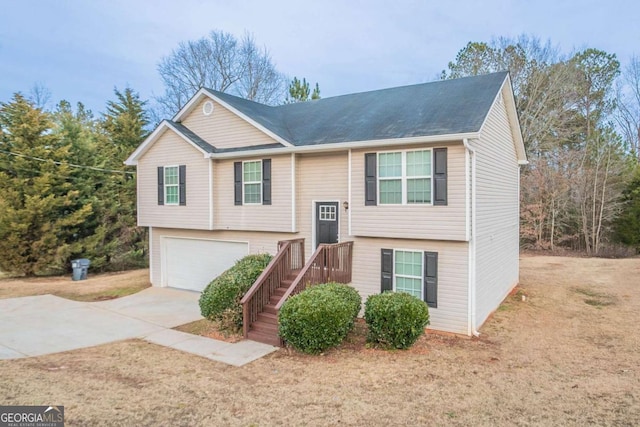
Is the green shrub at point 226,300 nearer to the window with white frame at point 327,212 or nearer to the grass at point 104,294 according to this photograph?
the window with white frame at point 327,212

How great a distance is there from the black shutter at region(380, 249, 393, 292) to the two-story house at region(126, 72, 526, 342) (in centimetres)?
3

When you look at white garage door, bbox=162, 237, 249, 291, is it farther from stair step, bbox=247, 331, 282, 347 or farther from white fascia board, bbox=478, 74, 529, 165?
white fascia board, bbox=478, 74, 529, 165

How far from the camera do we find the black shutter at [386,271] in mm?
10117

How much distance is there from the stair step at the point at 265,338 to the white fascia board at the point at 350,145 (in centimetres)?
522

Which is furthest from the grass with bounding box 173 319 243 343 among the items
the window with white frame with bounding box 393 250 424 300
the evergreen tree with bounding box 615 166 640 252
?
the evergreen tree with bounding box 615 166 640 252

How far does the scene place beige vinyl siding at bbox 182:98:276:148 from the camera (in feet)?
40.4

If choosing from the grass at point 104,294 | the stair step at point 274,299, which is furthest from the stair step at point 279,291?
the grass at point 104,294

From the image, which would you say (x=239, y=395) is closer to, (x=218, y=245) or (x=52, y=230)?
(x=218, y=245)

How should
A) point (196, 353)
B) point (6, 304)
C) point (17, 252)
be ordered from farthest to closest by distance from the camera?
point (17, 252) → point (6, 304) → point (196, 353)

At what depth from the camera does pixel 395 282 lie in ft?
33.2

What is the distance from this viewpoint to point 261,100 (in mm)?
29938

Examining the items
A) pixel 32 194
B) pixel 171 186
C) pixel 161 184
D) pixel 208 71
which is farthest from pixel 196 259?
pixel 208 71

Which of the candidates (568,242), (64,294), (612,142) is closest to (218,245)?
(64,294)

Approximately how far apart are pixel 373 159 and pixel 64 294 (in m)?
12.1
